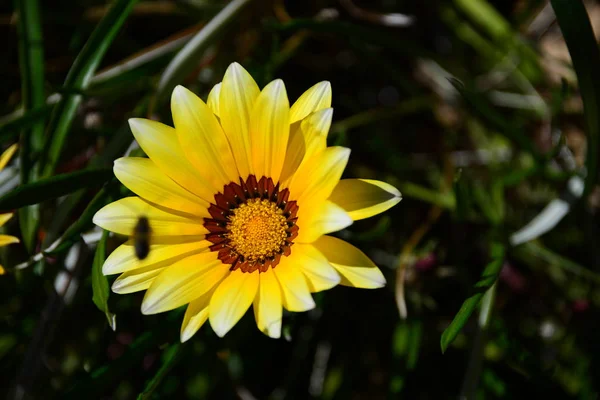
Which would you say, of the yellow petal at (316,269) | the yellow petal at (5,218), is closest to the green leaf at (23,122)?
the yellow petal at (5,218)

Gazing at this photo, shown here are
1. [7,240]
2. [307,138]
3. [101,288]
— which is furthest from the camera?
[7,240]

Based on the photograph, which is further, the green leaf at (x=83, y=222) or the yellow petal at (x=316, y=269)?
the green leaf at (x=83, y=222)

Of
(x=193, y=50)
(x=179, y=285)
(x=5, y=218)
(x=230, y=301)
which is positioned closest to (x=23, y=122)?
(x=5, y=218)

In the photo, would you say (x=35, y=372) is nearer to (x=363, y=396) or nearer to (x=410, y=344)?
(x=410, y=344)

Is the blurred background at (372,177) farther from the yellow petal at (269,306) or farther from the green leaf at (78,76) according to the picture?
the yellow petal at (269,306)

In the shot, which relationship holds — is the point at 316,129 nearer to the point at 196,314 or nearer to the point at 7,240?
the point at 196,314

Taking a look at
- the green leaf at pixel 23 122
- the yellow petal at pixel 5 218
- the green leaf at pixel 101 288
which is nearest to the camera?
the green leaf at pixel 101 288
